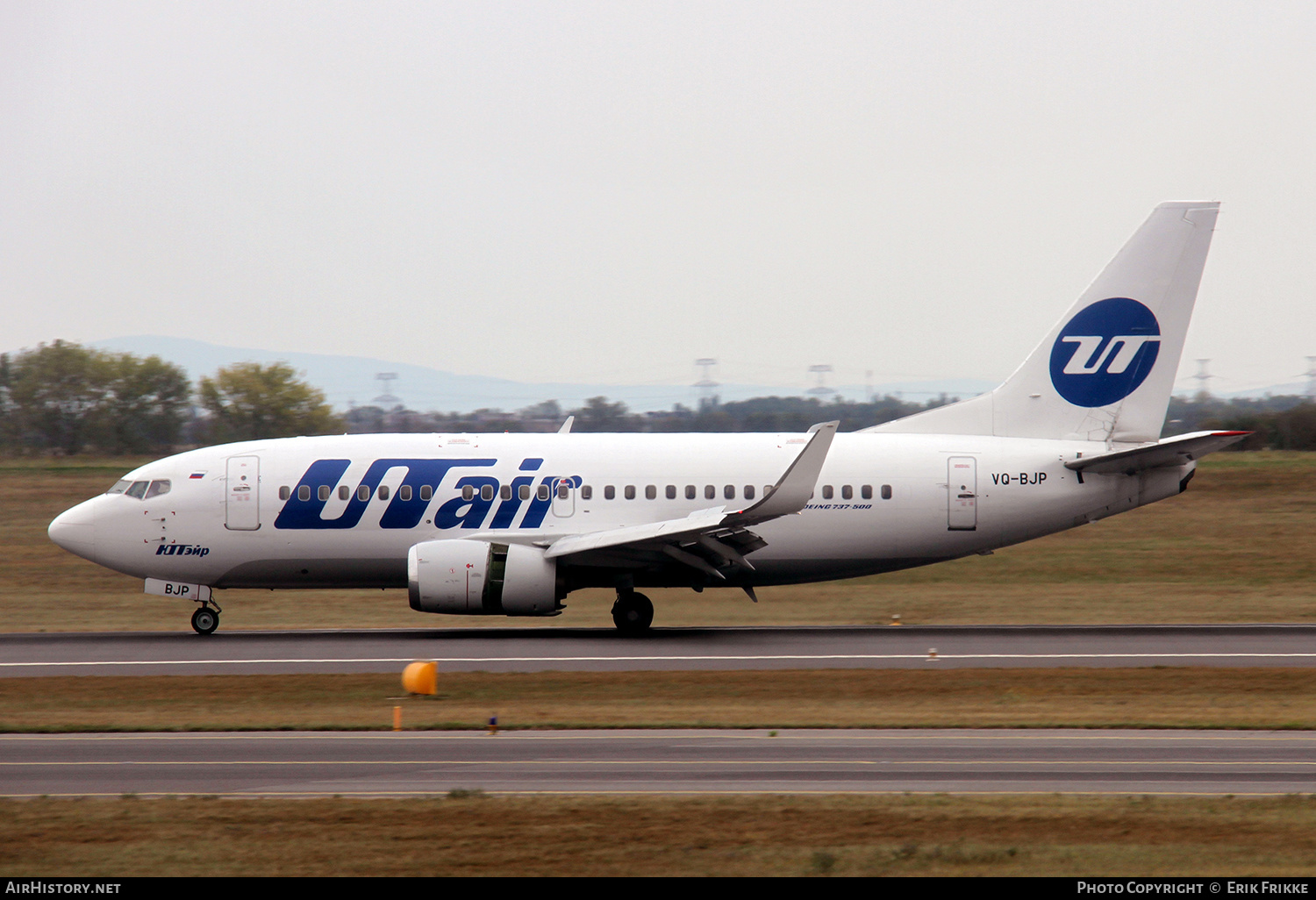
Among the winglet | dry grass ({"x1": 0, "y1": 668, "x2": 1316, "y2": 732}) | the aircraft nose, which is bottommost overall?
dry grass ({"x1": 0, "y1": 668, "x2": 1316, "y2": 732})

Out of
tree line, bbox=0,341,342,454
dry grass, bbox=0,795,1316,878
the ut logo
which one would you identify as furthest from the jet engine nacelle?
tree line, bbox=0,341,342,454

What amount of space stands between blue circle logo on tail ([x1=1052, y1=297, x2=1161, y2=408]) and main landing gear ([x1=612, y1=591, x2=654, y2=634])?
10214 millimetres

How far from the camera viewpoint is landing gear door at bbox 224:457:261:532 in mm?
26891

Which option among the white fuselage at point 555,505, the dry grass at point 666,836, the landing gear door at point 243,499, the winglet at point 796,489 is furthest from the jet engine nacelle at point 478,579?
the dry grass at point 666,836

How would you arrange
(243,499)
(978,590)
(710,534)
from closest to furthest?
(710,534), (243,499), (978,590)

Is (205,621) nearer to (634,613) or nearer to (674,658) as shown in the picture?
(634,613)

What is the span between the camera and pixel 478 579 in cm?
2509

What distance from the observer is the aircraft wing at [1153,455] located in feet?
84.4

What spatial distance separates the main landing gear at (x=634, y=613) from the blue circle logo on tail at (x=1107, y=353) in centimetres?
1021

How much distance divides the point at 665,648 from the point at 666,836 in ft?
44.6

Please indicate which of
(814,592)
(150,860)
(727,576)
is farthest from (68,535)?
(150,860)

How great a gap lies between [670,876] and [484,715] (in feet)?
27.1

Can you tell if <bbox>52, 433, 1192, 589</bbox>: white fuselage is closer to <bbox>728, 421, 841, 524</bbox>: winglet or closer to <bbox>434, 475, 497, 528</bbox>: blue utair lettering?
<bbox>434, 475, 497, 528</bbox>: blue utair lettering

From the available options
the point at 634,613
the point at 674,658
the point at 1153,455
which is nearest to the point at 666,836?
the point at 674,658
